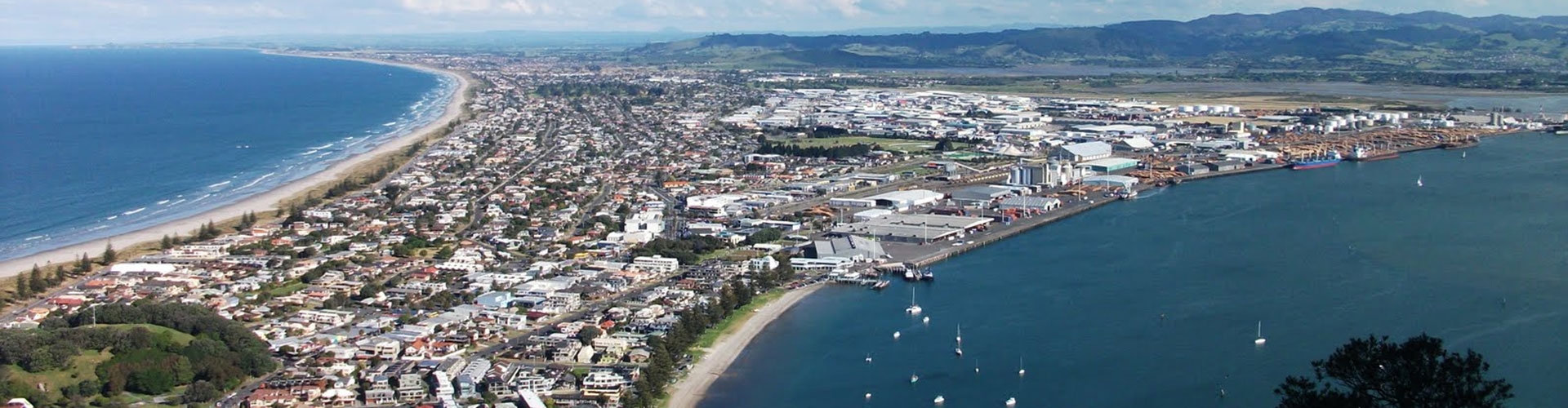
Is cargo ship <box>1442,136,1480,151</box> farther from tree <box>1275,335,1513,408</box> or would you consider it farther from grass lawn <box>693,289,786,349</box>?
tree <box>1275,335,1513,408</box>

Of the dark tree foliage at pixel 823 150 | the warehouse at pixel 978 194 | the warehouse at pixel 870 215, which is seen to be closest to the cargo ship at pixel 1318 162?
the warehouse at pixel 978 194

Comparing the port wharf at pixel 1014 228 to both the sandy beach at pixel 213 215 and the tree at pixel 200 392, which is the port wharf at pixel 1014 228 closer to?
the tree at pixel 200 392

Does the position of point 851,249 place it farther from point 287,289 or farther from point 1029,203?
point 287,289

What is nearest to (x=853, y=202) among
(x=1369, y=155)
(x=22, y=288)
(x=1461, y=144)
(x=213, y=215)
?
(x=213, y=215)

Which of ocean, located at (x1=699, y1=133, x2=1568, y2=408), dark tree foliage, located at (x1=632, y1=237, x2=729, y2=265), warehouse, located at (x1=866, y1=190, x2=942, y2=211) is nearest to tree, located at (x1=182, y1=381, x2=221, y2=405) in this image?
ocean, located at (x1=699, y1=133, x2=1568, y2=408)

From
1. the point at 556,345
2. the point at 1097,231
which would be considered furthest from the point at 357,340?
the point at 1097,231

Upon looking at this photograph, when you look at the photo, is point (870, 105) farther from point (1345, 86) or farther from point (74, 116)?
point (74, 116)
